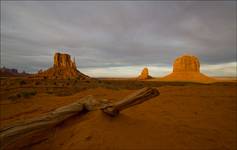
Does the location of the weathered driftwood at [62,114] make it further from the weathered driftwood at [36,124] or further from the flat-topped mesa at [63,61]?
the flat-topped mesa at [63,61]

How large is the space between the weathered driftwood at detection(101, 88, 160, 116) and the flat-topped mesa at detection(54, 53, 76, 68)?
81620mm

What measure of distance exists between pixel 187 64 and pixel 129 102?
98222 mm

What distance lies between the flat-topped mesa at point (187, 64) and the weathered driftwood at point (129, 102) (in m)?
96.0

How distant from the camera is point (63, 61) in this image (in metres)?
83.4

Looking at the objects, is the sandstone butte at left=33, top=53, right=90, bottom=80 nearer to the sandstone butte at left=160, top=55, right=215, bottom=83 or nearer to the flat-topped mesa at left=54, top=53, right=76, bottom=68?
the flat-topped mesa at left=54, top=53, right=76, bottom=68

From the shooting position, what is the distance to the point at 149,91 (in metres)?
4.47

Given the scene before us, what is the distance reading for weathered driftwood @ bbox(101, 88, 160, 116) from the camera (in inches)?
163

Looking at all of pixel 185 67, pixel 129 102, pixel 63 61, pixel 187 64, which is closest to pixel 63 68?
pixel 63 61

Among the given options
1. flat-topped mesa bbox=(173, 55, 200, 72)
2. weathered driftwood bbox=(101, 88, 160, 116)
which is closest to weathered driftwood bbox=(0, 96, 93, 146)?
weathered driftwood bbox=(101, 88, 160, 116)

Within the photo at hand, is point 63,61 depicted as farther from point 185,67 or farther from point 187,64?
point 187,64

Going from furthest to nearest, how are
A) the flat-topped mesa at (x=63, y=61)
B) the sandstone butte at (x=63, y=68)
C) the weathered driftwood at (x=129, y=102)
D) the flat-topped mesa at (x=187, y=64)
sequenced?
the flat-topped mesa at (x=187, y=64)
the flat-topped mesa at (x=63, y=61)
the sandstone butte at (x=63, y=68)
the weathered driftwood at (x=129, y=102)

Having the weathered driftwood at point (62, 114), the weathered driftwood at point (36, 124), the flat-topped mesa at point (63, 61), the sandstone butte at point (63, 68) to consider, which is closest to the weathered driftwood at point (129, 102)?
the weathered driftwood at point (62, 114)

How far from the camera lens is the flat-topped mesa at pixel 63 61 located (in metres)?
82.1

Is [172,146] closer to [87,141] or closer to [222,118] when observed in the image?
[87,141]
